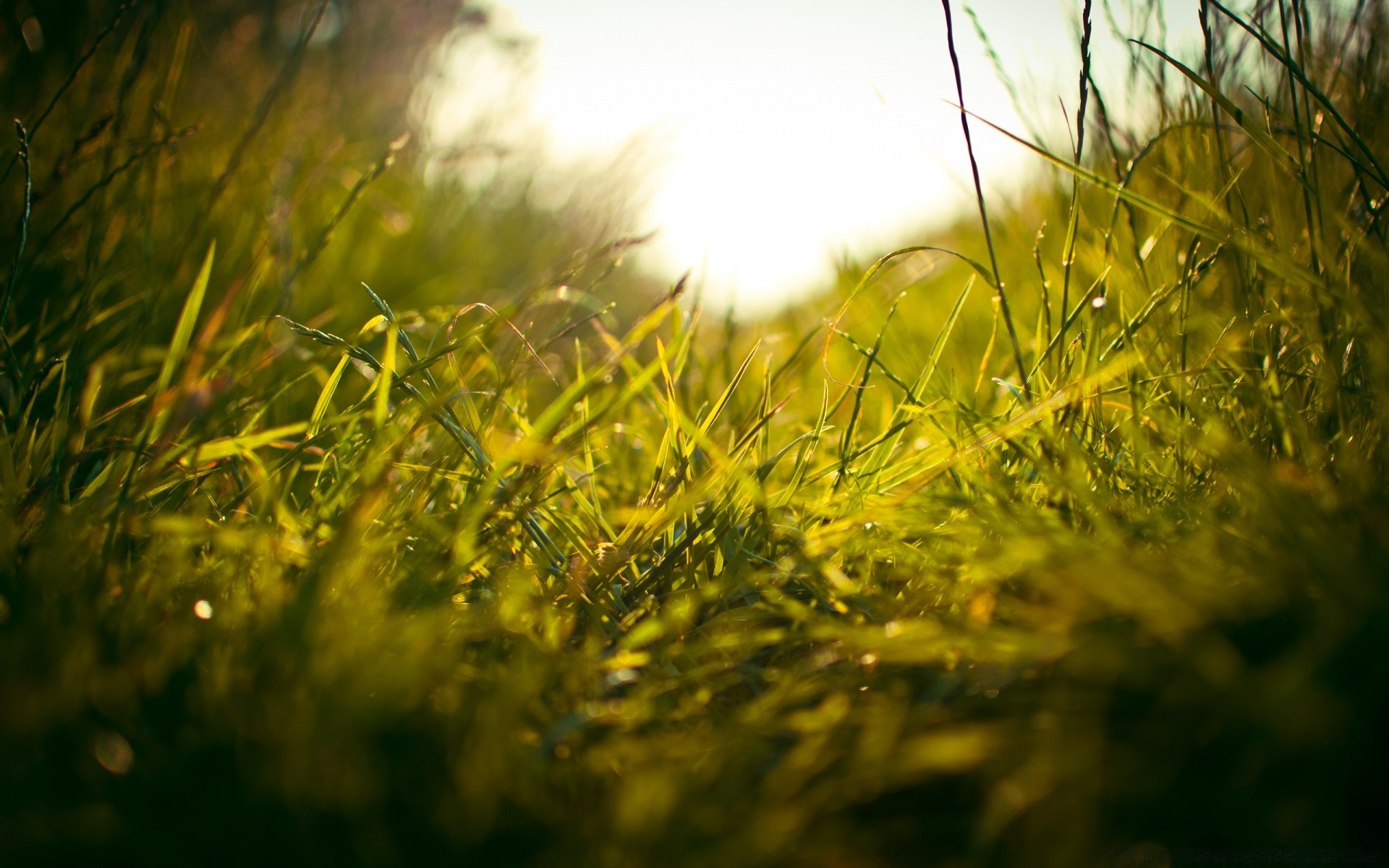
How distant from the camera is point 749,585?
77 centimetres

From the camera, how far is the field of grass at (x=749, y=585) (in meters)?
0.46

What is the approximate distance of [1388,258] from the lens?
0.67 meters

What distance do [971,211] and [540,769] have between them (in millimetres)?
2823

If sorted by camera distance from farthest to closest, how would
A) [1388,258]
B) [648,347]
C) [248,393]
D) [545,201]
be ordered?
[545,201], [648,347], [248,393], [1388,258]

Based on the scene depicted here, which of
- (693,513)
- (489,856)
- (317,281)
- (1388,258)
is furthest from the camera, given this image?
(317,281)

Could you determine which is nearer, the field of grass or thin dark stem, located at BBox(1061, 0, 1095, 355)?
the field of grass

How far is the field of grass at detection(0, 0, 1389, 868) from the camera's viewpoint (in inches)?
18.0

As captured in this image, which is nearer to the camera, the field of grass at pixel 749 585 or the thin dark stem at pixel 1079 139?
the field of grass at pixel 749 585

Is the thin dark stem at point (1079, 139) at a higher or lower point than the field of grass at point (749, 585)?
higher

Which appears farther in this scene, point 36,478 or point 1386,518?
point 36,478

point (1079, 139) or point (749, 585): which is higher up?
point (1079, 139)

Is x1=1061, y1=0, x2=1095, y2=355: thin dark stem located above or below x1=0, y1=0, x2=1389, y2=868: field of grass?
above

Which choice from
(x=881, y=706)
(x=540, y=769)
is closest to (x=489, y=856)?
(x=540, y=769)

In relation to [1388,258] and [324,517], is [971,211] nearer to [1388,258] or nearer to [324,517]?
[1388,258]
